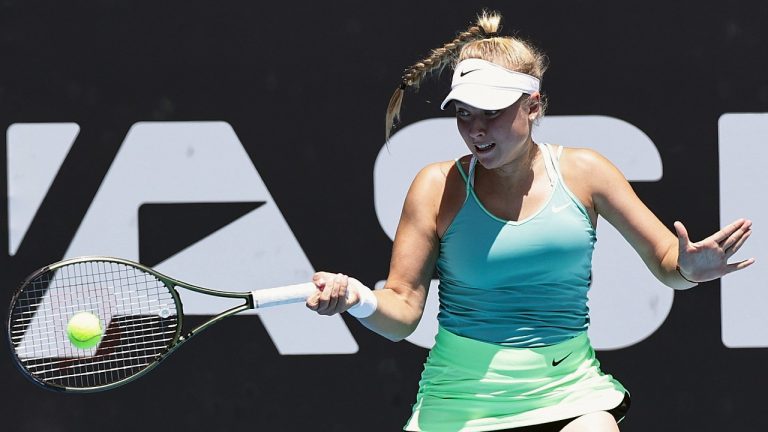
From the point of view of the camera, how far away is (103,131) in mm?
3777

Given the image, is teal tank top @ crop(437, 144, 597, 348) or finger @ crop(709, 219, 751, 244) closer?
finger @ crop(709, 219, 751, 244)

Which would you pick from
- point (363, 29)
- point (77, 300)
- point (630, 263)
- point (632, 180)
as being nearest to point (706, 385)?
point (630, 263)

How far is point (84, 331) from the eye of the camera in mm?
2840

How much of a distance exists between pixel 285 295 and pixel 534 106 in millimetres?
667

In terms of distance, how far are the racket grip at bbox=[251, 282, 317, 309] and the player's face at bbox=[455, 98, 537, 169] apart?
44 centimetres

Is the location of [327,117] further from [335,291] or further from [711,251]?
[711,251]

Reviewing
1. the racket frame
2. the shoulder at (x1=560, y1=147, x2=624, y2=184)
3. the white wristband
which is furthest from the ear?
the racket frame

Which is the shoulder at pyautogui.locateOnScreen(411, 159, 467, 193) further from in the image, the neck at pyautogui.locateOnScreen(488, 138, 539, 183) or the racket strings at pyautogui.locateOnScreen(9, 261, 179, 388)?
the racket strings at pyautogui.locateOnScreen(9, 261, 179, 388)

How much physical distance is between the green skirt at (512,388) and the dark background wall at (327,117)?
1196 millimetres

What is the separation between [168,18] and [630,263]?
1584 mm

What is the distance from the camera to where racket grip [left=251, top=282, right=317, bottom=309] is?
8.00ft

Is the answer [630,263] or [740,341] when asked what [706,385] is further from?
[630,263]

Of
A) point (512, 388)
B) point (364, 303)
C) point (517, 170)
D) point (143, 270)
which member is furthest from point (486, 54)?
point (143, 270)

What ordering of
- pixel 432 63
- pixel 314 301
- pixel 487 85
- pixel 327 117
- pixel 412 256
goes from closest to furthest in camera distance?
1. pixel 314 301
2. pixel 487 85
3. pixel 412 256
4. pixel 432 63
5. pixel 327 117
